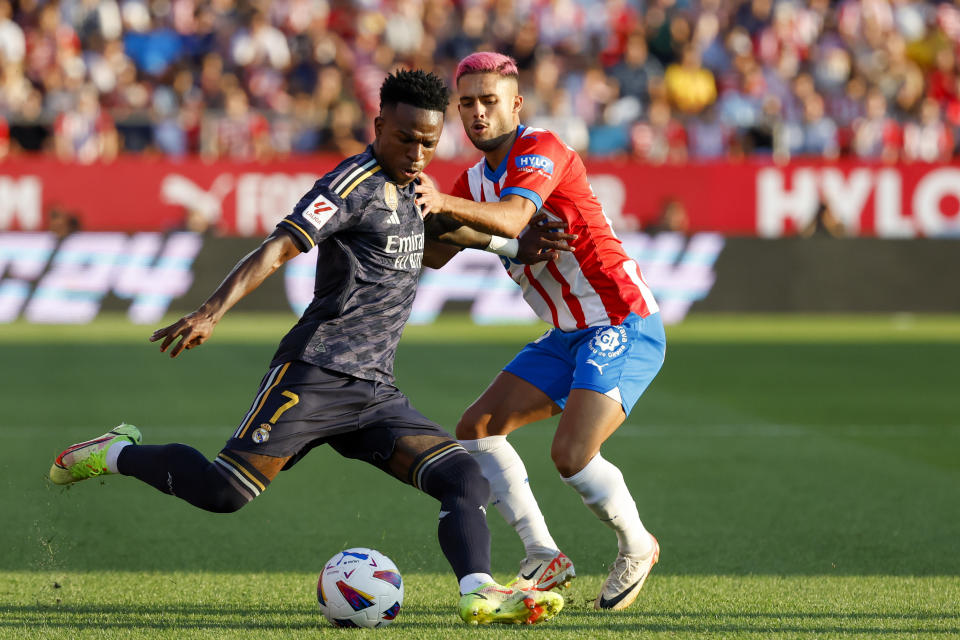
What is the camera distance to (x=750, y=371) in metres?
14.0

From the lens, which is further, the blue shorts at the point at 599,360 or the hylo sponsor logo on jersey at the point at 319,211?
the blue shorts at the point at 599,360

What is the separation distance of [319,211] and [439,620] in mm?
1509

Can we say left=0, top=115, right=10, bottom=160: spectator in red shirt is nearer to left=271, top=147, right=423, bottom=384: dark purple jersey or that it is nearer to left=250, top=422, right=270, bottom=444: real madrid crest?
left=271, top=147, right=423, bottom=384: dark purple jersey

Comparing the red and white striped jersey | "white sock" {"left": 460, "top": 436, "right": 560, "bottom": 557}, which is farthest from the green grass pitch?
the red and white striped jersey

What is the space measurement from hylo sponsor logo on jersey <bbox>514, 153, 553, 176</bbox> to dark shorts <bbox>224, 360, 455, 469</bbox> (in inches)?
39.8

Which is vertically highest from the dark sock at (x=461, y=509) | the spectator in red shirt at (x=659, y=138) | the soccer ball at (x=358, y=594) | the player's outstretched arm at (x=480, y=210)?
the player's outstretched arm at (x=480, y=210)

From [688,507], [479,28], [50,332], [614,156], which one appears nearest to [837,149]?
[614,156]

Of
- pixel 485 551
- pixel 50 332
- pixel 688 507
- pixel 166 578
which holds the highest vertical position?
pixel 485 551

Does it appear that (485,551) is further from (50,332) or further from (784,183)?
(784,183)

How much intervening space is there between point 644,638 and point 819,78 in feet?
65.2

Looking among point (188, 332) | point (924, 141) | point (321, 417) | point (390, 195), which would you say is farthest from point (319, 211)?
point (924, 141)

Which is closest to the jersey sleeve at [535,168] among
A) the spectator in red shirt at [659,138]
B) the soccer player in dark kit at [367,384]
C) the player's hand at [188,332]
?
the soccer player in dark kit at [367,384]

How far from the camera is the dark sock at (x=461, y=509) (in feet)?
16.0

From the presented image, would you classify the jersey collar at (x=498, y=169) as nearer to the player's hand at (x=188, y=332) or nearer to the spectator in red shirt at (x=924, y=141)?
the player's hand at (x=188, y=332)
